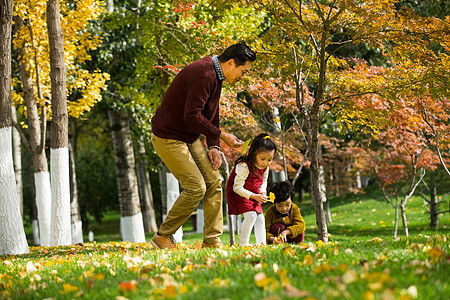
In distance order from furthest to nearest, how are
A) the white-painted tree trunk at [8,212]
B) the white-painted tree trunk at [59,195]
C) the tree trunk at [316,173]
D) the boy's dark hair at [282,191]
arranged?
the white-painted tree trunk at [59,195]
the white-painted tree trunk at [8,212]
the tree trunk at [316,173]
the boy's dark hair at [282,191]

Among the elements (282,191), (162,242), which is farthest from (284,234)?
(162,242)

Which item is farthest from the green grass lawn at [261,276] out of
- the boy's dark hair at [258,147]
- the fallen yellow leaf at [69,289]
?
the boy's dark hair at [258,147]

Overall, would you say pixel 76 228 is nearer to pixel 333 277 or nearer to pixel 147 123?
pixel 147 123

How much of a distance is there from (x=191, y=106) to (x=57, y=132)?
526 cm

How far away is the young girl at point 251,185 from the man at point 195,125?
0.54 m

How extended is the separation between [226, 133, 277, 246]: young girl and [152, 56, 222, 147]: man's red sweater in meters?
0.73

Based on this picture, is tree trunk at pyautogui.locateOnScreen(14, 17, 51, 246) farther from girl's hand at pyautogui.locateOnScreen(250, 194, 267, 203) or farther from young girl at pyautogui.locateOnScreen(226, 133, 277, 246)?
girl's hand at pyautogui.locateOnScreen(250, 194, 267, 203)

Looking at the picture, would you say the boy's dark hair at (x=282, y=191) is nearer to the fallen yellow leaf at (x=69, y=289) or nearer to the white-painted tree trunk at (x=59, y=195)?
the fallen yellow leaf at (x=69, y=289)

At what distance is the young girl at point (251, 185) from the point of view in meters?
5.24

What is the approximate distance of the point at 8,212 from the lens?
22.5 ft

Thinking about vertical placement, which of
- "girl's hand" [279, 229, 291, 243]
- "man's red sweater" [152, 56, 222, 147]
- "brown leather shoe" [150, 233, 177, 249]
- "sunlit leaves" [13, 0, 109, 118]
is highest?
"sunlit leaves" [13, 0, 109, 118]

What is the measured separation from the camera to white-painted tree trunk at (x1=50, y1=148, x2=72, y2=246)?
28.6 feet

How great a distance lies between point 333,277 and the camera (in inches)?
97.4

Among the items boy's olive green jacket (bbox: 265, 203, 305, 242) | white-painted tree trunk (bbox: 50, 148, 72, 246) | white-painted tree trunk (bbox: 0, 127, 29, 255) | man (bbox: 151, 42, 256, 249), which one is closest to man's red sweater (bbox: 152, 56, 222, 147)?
man (bbox: 151, 42, 256, 249)
